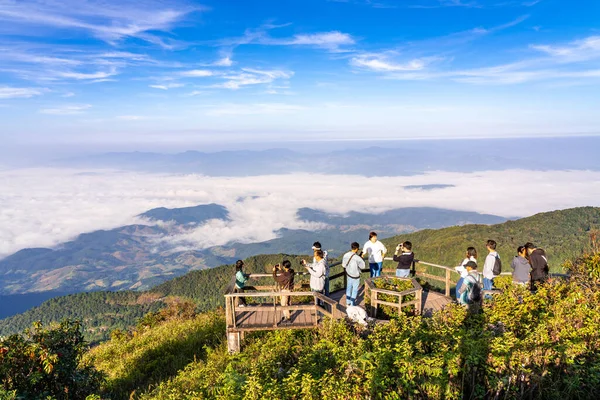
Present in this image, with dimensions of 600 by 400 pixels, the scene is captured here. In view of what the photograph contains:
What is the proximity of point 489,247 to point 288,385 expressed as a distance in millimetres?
9035

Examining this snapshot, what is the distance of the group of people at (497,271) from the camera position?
11.3m

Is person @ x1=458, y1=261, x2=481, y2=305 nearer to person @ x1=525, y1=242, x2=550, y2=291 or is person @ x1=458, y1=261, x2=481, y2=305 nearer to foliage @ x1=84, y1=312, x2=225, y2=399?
person @ x1=525, y1=242, x2=550, y2=291

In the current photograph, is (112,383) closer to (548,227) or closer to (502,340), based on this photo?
(502,340)

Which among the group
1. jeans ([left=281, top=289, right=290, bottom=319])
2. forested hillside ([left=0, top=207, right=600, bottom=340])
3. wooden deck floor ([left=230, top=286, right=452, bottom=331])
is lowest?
forested hillside ([left=0, top=207, right=600, bottom=340])

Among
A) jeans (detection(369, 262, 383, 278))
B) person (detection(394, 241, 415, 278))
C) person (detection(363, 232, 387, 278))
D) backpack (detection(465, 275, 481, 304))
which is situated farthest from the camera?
jeans (detection(369, 262, 383, 278))

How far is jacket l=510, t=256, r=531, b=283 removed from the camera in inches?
459

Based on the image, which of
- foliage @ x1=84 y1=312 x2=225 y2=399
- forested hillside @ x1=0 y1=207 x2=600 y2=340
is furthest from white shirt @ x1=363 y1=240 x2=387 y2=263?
forested hillside @ x1=0 y1=207 x2=600 y2=340

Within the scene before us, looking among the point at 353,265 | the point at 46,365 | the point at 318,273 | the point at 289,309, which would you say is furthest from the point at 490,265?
the point at 46,365

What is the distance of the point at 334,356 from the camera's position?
287 inches

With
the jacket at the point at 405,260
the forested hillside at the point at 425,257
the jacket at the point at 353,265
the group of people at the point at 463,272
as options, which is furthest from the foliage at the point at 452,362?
the forested hillside at the point at 425,257

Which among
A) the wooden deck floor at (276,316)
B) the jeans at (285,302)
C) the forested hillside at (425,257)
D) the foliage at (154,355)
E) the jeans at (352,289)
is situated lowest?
the forested hillside at (425,257)

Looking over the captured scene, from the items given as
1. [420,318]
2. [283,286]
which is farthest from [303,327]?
[420,318]

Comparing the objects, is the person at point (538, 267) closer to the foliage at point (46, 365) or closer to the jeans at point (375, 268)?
the jeans at point (375, 268)

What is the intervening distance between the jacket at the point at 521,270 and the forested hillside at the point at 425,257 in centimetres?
8446
